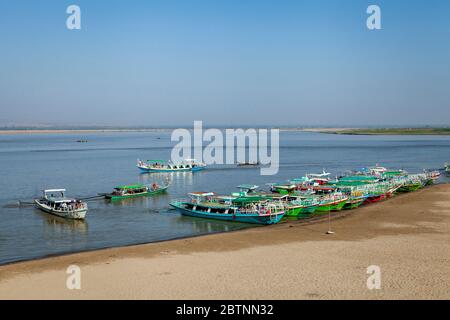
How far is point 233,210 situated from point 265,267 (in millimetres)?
13180

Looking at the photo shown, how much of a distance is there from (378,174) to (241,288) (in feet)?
131

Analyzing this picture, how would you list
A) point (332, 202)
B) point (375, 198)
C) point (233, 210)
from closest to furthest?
point (233, 210) → point (332, 202) → point (375, 198)

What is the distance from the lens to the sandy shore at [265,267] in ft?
60.1

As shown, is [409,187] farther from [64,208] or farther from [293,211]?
[64,208]

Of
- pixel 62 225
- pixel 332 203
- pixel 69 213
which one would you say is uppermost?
pixel 332 203

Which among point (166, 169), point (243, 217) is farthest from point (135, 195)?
point (166, 169)

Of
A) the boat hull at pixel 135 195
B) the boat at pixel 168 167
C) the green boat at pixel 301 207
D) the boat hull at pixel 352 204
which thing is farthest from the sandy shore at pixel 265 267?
the boat at pixel 168 167

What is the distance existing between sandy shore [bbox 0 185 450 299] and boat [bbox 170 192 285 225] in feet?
5.96

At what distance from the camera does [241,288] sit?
18.7 meters

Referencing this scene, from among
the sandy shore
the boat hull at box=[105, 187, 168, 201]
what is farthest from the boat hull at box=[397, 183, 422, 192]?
the boat hull at box=[105, 187, 168, 201]

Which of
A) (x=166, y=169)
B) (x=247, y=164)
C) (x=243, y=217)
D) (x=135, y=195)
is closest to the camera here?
(x=243, y=217)

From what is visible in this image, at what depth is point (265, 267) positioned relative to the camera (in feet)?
71.4

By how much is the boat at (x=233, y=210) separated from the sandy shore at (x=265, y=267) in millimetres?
1815
